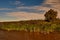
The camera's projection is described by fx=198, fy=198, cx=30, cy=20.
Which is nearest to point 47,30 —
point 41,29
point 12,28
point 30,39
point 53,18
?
point 41,29

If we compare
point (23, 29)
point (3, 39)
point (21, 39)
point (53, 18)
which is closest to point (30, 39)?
point (21, 39)

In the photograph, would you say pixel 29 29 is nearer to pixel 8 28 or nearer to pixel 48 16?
pixel 8 28

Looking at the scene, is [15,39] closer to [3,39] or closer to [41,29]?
[3,39]

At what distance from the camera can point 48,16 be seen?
41812 mm

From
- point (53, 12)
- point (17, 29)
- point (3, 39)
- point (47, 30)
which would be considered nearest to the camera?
point (3, 39)

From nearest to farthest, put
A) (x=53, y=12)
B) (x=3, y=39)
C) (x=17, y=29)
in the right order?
(x=3, y=39), (x=17, y=29), (x=53, y=12)

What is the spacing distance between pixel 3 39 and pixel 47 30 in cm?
855

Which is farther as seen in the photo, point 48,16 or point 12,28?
point 48,16

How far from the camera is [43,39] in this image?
57.7 ft

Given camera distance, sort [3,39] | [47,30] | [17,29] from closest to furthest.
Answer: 1. [3,39]
2. [47,30]
3. [17,29]

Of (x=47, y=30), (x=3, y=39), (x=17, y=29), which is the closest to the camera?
(x=3, y=39)

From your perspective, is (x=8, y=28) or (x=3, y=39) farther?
(x=8, y=28)

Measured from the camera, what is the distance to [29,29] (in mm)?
25109

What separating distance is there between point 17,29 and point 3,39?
9108 mm
